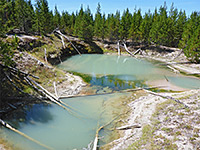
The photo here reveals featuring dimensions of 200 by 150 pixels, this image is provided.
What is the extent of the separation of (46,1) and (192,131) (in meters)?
46.8

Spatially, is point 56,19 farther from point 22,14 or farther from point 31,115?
point 31,115

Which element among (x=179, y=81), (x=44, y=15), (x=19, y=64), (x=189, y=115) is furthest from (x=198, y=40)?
(x=44, y=15)

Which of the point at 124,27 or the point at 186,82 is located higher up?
the point at 124,27

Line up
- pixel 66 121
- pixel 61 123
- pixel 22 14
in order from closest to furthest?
pixel 61 123 → pixel 66 121 → pixel 22 14

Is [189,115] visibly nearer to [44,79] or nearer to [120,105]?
[120,105]

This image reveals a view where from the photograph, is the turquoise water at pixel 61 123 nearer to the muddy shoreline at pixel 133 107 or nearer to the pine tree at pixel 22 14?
the muddy shoreline at pixel 133 107

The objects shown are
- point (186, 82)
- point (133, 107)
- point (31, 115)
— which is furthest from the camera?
point (186, 82)

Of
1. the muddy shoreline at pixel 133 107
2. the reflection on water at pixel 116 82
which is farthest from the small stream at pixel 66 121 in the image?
the reflection on water at pixel 116 82

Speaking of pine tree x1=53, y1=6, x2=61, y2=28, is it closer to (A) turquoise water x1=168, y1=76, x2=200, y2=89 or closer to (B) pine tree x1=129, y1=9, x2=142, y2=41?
(B) pine tree x1=129, y1=9, x2=142, y2=41

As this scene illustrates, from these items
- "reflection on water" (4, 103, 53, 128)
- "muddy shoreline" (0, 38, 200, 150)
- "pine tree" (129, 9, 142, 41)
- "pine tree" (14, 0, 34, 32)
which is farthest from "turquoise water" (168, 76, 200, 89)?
"pine tree" (14, 0, 34, 32)

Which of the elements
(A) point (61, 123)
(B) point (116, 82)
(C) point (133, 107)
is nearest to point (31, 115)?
(A) point (61, 123)

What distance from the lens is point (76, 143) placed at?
32.3ft

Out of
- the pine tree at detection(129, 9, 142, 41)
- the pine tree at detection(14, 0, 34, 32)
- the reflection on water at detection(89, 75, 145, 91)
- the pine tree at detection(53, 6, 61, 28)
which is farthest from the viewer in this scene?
the pine tree at detection(53, 6, 61, 28)

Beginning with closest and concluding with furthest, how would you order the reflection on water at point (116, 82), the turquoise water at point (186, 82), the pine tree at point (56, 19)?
the reflection on water at point (116, 82) < the turquoise water at point (186, 82) < the pine tree at point (56, 19)
